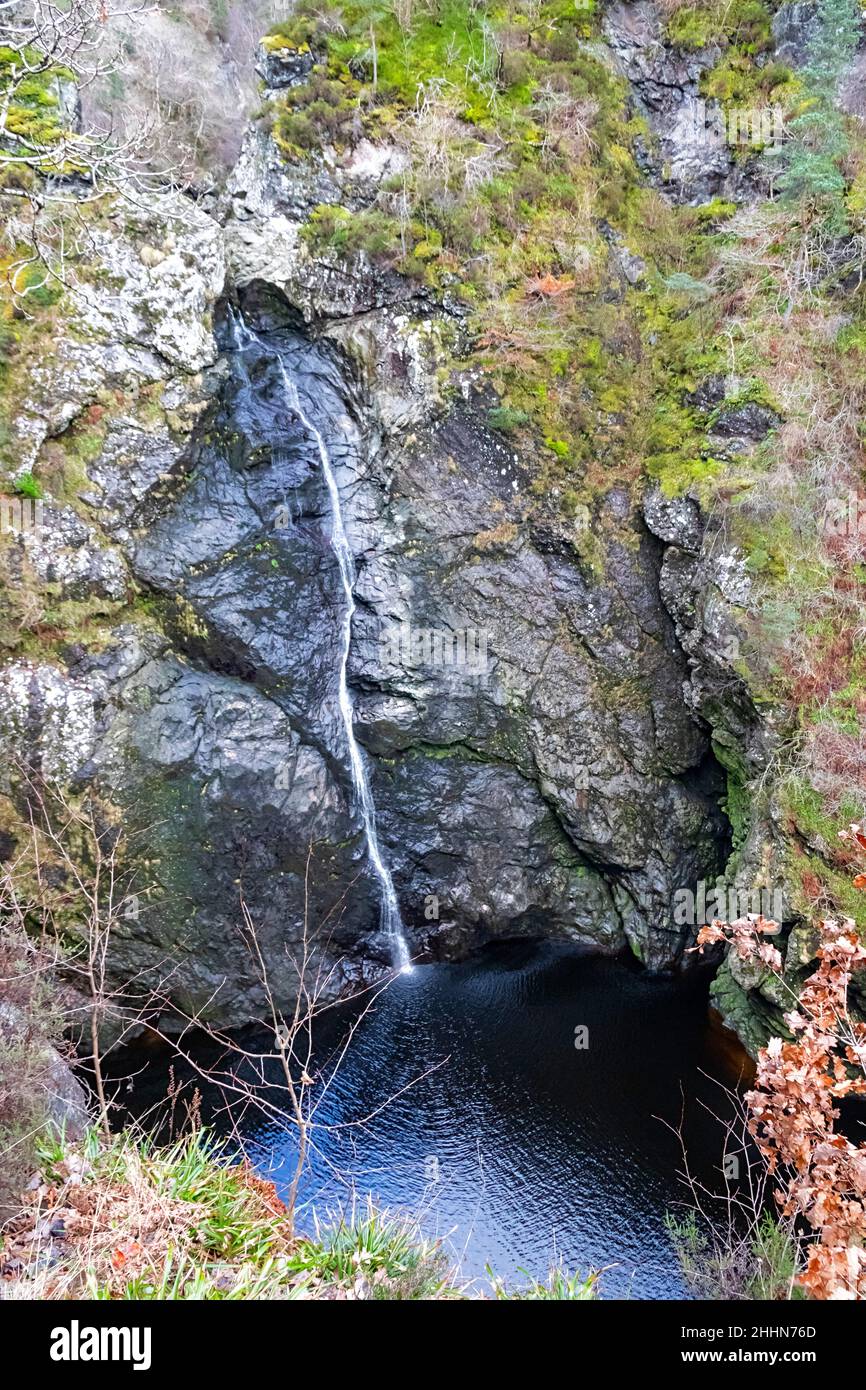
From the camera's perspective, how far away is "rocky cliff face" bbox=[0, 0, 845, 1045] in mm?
11656

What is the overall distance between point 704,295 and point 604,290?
1721mm

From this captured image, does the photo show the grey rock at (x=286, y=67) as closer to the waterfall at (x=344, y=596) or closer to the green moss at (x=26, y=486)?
the waterfall at (x=344, y=596)

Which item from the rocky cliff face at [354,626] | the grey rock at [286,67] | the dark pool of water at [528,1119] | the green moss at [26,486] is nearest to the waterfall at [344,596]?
the rocky cliff face at [354,626]

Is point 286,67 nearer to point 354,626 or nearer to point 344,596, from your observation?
point 344,596

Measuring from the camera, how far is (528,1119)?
1023cm

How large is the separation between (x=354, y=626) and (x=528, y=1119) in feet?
26.3

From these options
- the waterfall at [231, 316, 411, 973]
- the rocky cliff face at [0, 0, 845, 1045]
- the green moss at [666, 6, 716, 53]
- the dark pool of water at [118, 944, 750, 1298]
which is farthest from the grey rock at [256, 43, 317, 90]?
the dark pool of water at [118, 944, 750, 1298]

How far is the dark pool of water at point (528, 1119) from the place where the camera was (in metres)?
8.66

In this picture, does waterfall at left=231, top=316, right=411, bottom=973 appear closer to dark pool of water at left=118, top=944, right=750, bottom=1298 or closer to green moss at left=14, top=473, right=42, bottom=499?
dark pool of water at left=118, top=944, right=750, bottom=1298

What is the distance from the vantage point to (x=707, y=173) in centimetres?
1458

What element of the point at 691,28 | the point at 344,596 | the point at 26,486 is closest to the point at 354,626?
the point at 344,596

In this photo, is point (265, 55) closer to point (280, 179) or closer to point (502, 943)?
point (280, 179)

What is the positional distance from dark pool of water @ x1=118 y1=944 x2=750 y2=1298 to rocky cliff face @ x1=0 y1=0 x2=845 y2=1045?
141 centimetres
